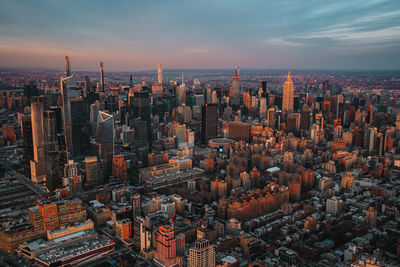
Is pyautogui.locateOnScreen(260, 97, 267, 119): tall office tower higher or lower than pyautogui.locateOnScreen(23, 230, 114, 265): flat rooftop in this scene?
higher

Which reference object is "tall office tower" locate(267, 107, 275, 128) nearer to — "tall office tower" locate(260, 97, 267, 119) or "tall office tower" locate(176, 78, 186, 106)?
"tall office tower" locate(260, 97, 267, 119)

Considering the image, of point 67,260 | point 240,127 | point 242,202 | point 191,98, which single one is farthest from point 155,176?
point 191,98


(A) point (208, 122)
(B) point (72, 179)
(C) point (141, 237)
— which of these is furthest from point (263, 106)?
(C) point (141, 237)

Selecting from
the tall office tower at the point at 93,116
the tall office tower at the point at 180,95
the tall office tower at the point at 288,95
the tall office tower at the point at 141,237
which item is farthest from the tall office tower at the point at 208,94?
the tall office tower at the point at 141,237

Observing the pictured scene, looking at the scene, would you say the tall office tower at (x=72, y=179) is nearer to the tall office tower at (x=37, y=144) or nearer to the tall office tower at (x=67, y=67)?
the tall office tower at (x=37, y=144)

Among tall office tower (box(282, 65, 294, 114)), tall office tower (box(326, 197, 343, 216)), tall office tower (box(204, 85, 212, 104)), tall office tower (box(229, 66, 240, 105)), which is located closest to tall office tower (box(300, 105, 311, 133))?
tall office tower (box(282, 65, 294, 114))

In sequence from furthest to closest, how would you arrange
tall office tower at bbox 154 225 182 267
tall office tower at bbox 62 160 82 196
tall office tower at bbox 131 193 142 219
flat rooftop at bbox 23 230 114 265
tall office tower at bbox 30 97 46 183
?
tall office tower at bbox 30 97 46 183, tall office tower at bbox 62 160 82 196, tall office tower at bbox 131 193 142 219, flat rooftop at bbox 23 230 114 265, tall office tower at bbox 154 225 182 267
